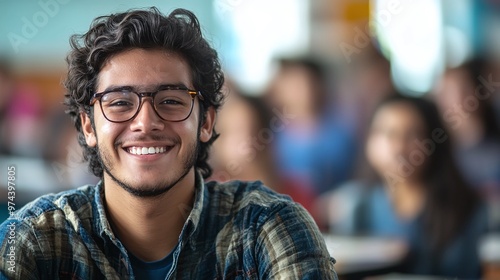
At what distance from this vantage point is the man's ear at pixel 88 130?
1.50 meters

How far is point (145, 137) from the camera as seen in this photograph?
1.34m

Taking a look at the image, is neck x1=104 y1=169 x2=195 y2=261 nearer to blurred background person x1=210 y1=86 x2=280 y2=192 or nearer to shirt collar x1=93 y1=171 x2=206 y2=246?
shirt collar x1=93 y1=171 x2=206 y2=246

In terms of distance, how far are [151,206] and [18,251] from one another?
0.28 meters

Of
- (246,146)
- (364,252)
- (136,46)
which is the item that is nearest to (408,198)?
(364,252)

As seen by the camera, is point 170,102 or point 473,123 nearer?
point 170,102

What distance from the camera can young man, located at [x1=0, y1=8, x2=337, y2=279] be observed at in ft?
4.36

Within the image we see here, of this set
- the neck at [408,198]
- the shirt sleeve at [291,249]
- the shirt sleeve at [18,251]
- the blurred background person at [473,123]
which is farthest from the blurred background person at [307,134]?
the shirt sleeve at [18,251]

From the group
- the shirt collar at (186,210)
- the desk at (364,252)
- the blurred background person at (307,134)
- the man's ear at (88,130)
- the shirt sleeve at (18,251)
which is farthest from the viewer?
the blurred background person at (307,134)

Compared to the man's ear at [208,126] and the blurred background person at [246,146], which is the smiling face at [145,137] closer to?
the man's ear at [208,126]

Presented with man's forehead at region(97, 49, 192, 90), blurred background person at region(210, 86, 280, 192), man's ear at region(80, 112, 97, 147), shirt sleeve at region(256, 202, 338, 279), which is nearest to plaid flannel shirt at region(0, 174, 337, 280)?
shirt sleeve at region(256, 202, 338, 279)

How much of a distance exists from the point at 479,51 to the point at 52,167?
1954 millimetres

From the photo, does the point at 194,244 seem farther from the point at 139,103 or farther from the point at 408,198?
the point at 408,198

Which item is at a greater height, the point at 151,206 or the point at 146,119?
the point at 146,119

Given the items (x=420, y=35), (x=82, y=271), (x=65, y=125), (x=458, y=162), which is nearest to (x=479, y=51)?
(x=420, y=35)
